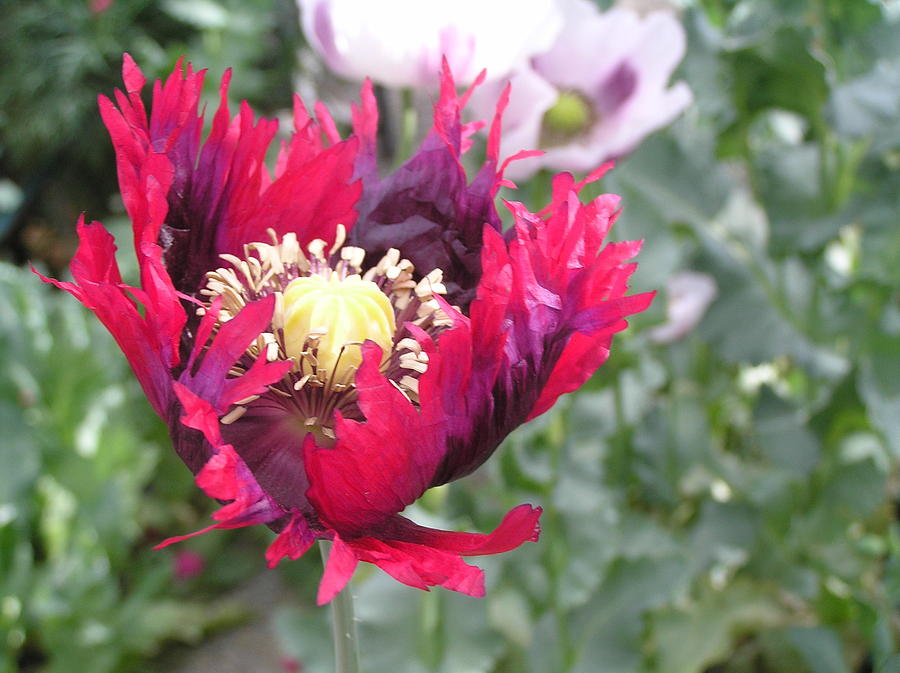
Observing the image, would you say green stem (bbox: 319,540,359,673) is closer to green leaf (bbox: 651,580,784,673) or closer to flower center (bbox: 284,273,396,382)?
flower center (bbox: 284,273,396,382)

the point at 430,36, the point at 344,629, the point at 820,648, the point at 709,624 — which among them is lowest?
the point at 709,624

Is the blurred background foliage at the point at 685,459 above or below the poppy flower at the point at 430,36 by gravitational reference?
below

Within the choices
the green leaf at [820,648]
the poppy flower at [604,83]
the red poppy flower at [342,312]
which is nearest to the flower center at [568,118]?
the poppy flower at [604,83]

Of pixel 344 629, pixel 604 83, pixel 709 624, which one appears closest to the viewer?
pixel 344 629

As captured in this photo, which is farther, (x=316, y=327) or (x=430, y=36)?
(x=430, y=36)

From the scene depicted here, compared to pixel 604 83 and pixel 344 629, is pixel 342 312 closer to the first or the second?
pixel 344 629

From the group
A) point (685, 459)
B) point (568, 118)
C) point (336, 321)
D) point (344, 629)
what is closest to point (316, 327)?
point (336, 321)

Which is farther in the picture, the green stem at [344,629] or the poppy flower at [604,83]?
the poppy flower at [604,83]

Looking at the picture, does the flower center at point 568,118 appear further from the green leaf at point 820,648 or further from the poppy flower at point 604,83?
the green leaf at point 820,648
